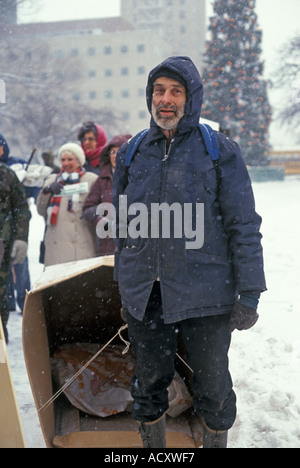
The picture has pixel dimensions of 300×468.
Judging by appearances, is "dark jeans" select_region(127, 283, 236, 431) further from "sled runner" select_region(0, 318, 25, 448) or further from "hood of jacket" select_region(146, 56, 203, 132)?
"hood of jacket" select_region(146, 56, 203, 132)

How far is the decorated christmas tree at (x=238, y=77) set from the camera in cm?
2058

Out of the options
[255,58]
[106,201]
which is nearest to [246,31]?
[255,58]

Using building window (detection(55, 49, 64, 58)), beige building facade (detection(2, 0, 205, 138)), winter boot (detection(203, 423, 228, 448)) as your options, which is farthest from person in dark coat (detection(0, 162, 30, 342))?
beige building facade (detection(2, 0, 205, 138))

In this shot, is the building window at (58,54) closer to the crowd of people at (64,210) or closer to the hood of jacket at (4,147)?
the hood of jacket at (4,147)

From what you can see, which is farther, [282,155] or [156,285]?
[282,155]

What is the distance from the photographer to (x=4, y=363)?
206 centimetres

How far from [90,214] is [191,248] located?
1.98m

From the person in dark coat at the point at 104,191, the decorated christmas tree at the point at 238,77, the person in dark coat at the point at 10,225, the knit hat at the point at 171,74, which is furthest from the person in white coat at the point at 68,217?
the decorated christmas tree at the point at 238,77

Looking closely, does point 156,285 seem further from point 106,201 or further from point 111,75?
point 111,75

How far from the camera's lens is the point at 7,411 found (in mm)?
2109

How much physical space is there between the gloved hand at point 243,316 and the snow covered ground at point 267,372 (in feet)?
Answer: 3.13

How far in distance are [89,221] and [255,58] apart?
1941 cm

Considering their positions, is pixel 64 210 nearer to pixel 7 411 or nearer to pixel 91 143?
Answer: pixel 91 143

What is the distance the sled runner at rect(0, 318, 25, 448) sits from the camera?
81.4 inches
